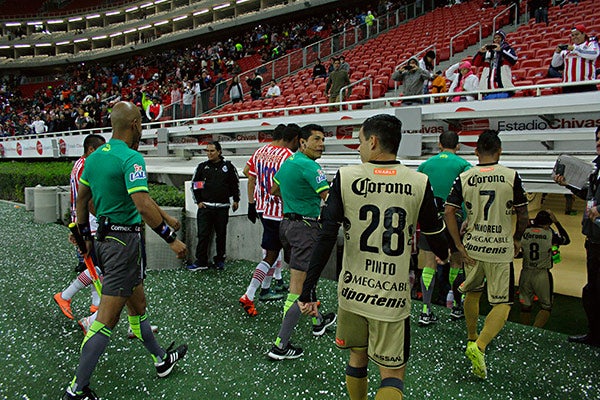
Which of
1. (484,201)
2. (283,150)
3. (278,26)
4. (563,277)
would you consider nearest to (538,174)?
(484,201)

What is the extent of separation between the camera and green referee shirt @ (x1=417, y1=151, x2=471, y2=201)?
4453mm

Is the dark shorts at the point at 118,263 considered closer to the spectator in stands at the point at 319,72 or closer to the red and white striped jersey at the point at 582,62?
the red and white striped jersey at the point at 582,62

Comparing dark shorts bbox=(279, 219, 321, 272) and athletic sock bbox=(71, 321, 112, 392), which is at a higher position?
dark shorts bbox=(279, 219, 321, 272)

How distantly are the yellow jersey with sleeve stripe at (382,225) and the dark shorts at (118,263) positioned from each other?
152 cm

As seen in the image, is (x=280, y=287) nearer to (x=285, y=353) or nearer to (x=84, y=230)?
(x=285, y=353)

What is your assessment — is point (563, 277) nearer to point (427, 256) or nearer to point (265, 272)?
point (427, 256)

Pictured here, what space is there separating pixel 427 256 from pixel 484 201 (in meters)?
1.38

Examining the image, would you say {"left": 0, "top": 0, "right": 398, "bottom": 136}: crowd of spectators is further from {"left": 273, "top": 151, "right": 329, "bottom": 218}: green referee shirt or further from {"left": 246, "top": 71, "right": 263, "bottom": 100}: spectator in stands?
{"left": 273, "top": 151, "right": 329, "bottom": 218}: green referee shirt

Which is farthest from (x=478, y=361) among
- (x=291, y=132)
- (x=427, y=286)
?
(x=291, y=132)

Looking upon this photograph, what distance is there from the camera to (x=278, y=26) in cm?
3050

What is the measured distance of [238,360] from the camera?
3707mm

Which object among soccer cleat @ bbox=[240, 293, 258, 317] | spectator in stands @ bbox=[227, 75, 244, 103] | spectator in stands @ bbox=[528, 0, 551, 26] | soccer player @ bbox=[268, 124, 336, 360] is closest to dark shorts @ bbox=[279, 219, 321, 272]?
soccer player @ bbox=[268, 124, 336, 360]

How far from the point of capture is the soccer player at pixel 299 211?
145 inches

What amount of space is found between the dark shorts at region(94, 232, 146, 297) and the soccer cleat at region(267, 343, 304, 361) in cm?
121
